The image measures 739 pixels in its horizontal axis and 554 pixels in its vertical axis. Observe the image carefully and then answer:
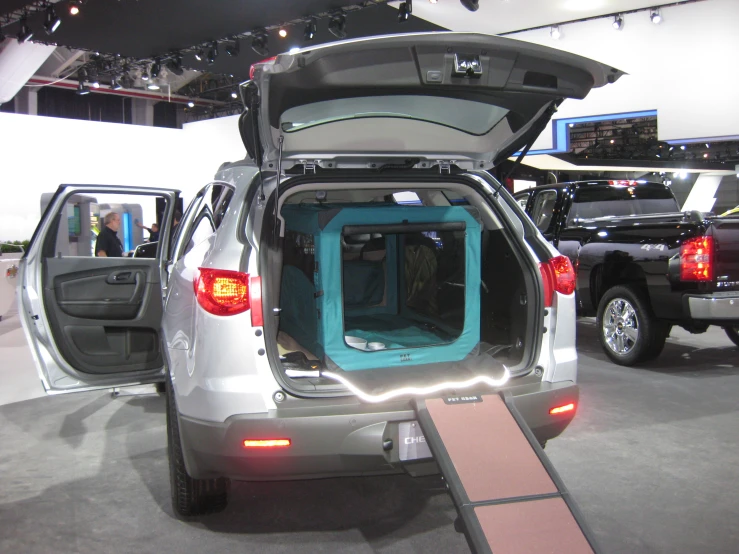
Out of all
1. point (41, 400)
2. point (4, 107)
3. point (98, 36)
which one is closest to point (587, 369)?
point (41, 400)

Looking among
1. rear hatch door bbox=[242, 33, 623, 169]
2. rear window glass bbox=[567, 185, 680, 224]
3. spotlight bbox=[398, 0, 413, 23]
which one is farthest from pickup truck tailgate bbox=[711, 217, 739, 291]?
spotlight bbox=[398, 0, 413, 23]

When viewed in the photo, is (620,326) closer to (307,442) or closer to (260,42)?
(307,442)

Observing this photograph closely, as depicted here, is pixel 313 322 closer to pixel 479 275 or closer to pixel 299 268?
pixel 299 268

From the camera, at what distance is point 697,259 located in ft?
17.9

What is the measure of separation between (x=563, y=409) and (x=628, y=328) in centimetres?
359

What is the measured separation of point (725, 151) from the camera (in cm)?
2322

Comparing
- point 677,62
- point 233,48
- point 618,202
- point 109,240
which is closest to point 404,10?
point 233,48

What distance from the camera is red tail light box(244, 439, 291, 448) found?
8.35 ft

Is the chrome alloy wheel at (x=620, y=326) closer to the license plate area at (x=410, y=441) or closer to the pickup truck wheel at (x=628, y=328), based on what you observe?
the pickup truck wheel at (x=628, y=328)

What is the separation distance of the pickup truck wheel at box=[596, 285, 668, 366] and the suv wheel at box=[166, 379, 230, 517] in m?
4.17

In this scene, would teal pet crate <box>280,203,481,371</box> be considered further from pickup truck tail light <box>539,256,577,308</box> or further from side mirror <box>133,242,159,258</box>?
side mirror <box>133,242,159,258</box>

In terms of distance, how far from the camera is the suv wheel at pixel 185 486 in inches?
117

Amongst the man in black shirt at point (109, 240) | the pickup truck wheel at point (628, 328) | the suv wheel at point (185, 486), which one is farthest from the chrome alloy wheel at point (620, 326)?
the man in black shirt at point (109, 240)

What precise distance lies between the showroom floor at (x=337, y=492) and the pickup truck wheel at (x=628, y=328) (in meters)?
→ 0.85
